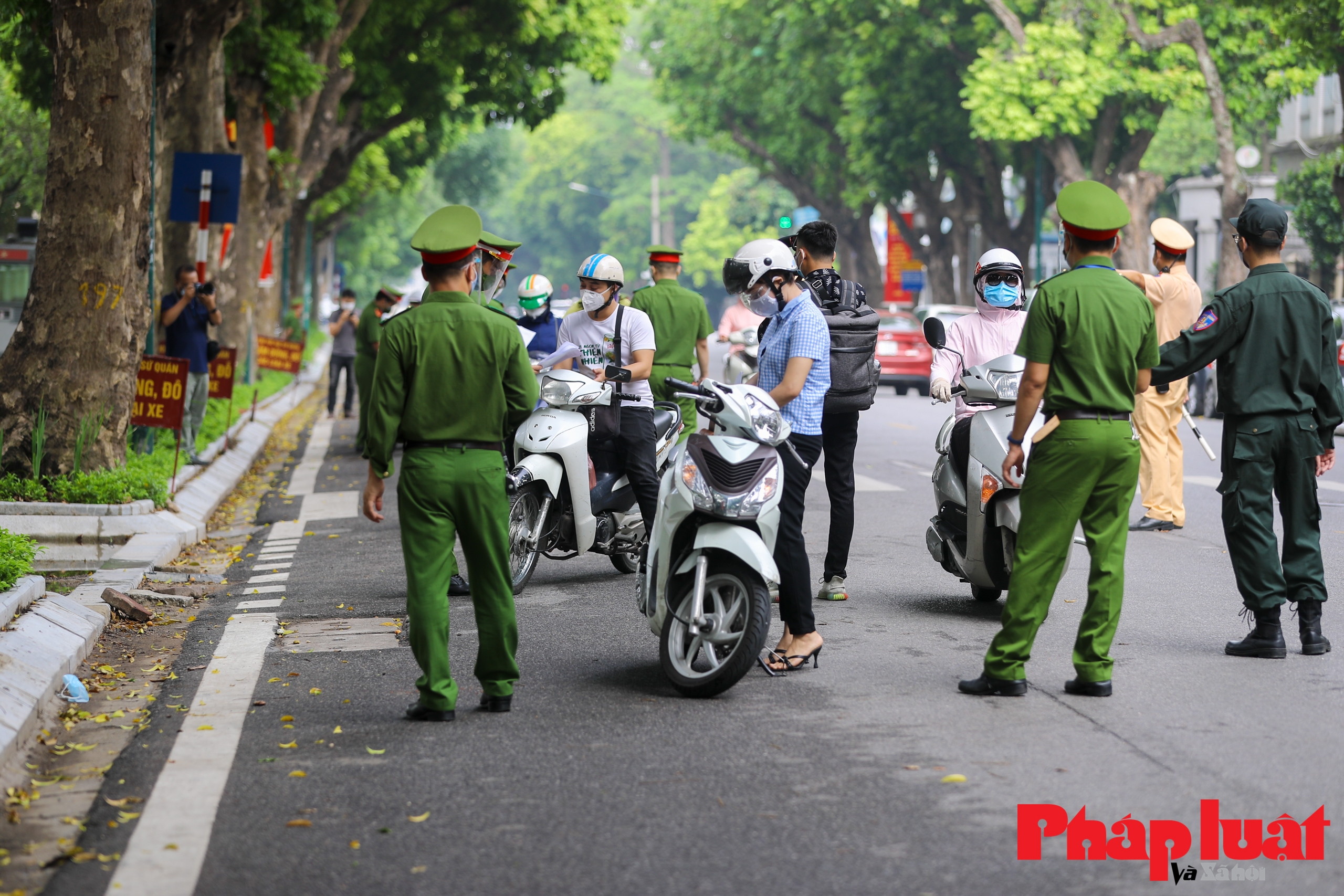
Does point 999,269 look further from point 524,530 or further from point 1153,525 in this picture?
point 1153,525

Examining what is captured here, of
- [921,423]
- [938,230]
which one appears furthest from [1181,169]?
[921,423]

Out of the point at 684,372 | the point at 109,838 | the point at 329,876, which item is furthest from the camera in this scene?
the point at 684,372

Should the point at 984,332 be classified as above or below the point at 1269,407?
above

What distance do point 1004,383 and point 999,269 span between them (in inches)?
31.3

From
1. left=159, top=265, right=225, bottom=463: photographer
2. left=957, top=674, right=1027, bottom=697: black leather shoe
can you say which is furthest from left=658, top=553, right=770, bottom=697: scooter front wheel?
left=159, top=265, right=225, bottom=463: photographer

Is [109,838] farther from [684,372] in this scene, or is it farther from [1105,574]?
[684,372]

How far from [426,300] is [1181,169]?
55072 millimetres

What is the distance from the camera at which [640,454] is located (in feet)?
29.3

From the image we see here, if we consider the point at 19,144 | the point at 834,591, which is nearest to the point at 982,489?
the point at 834,591

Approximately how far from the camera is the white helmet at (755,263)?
268 inches

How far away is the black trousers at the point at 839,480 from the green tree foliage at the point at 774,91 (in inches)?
1321

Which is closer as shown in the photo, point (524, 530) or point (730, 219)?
point (524, 530)

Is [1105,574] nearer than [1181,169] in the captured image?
Yes

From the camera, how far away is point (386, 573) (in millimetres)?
9648
